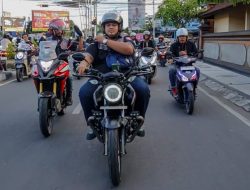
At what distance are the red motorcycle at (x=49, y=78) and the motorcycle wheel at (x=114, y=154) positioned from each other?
2388mm

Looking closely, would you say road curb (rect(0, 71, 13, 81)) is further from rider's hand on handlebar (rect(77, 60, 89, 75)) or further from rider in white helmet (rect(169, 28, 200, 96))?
rider's hand on handlebar (rect(77, 60, 89, 75))

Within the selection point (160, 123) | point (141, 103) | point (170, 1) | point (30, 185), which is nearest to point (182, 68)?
point (160, 123)

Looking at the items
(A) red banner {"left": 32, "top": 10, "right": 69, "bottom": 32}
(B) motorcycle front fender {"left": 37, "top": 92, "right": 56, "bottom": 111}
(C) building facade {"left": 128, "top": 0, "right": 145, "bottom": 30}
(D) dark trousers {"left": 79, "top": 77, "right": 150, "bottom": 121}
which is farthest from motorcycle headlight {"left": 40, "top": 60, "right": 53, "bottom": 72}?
(C) building facade {"left": 128, "top": 0, "right": 145, "bottom": 30}

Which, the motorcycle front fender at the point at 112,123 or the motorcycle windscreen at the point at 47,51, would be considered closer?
the motorcycle front fender at the point at 112,123

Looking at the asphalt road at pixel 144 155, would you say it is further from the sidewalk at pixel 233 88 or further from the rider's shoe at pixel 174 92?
the sidewalk at pixel 233 88

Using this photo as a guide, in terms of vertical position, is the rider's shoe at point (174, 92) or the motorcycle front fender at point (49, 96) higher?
the motorcycle front fender at point (49, 96)

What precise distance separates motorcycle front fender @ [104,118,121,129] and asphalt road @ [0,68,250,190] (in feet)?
2.15

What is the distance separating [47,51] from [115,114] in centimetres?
299

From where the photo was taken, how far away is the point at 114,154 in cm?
445

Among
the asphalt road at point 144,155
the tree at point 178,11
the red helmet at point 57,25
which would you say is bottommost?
the asphalt road at point 144,155

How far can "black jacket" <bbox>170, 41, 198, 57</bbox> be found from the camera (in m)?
9.61

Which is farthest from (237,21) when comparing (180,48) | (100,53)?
(100,53)

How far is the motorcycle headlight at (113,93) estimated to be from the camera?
4625mm

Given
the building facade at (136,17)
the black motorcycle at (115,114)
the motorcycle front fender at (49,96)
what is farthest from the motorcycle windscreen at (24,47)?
the building facade at (136,17)
